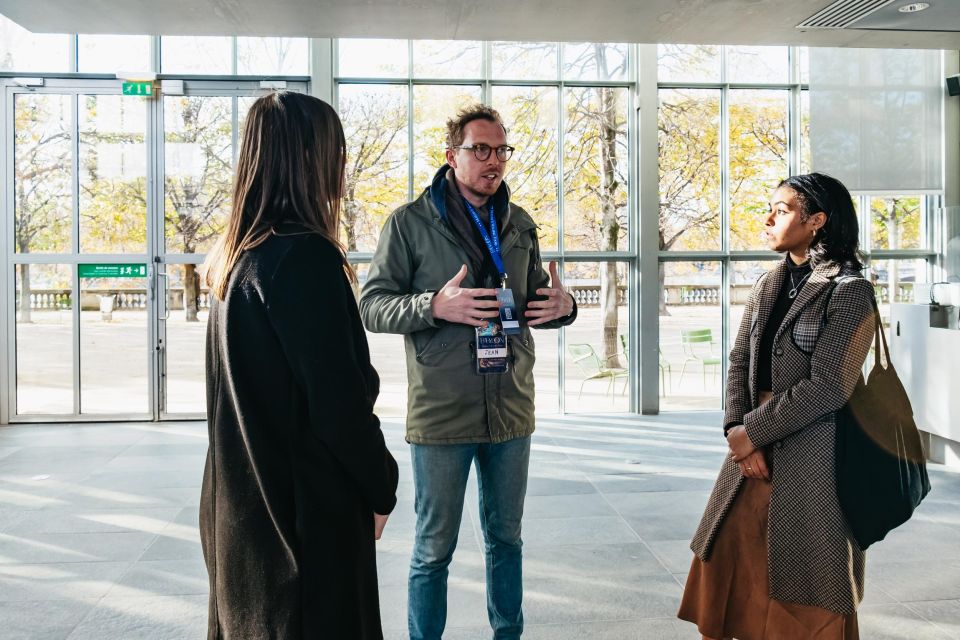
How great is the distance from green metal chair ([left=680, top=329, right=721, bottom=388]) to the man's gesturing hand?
7.26 m

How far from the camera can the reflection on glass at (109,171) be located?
28.4 ft

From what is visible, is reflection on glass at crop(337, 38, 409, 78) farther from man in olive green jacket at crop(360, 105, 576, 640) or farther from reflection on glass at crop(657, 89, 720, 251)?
man in olive green jacket at crop(360, 105, 576, 640)

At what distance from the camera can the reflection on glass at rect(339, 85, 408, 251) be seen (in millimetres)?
9016

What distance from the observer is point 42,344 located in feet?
28.1

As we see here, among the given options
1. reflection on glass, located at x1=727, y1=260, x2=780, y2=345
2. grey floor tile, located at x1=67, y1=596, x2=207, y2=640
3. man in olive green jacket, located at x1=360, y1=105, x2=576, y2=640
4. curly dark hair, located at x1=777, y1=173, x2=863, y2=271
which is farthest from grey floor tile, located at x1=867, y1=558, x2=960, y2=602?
reflection on glass, located at x1=727, y1=260, x2=780, y2=345

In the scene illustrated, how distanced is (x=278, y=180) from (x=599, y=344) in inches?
307

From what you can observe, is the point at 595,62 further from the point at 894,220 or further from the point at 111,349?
the point at 111,349

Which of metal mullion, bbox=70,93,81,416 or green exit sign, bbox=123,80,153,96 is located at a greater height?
green exit sign, bbox=123,80,153,96

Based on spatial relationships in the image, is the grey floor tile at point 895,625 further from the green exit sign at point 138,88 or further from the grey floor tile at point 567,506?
the green exit sign at point 138,88

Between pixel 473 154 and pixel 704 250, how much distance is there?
7.28 meters

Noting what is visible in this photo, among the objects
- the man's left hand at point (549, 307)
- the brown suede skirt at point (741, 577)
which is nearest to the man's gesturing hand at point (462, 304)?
the man's left hand at point (549, 307)

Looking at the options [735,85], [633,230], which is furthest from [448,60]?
[735,85]

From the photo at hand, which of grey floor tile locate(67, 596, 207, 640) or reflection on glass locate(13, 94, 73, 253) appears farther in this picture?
reflection on glass locate(13, 94, 73, 253)

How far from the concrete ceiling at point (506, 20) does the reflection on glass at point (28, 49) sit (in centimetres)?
329
